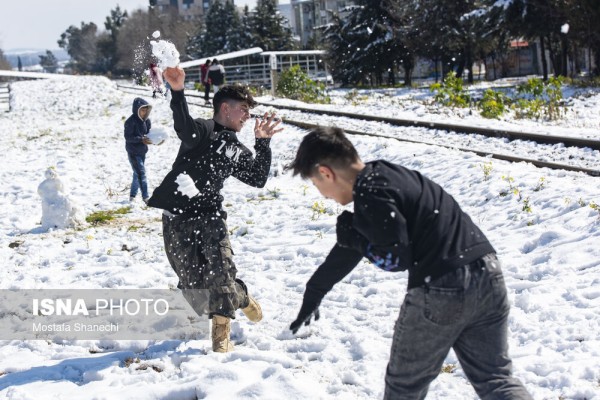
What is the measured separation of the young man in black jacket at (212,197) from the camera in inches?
177

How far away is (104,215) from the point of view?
9.72m

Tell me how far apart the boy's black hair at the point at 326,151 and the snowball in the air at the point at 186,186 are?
1840 millimetres

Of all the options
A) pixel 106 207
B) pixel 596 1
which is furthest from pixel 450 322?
pixel 596 1

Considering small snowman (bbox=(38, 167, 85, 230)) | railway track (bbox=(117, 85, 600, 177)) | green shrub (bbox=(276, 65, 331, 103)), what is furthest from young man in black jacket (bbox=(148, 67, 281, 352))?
green shrub (bbox=(276, 65, 331, 103))

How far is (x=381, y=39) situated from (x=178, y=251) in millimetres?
39422

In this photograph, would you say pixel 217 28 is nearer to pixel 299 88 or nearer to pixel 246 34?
pixel 246 34

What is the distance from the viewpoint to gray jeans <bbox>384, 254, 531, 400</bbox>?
8.69 feet

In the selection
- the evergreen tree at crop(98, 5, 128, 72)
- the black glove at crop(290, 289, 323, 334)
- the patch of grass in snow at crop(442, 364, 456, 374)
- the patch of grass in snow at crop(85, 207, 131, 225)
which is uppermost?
the evergreen tree at crop(98, 5, 128, 72)

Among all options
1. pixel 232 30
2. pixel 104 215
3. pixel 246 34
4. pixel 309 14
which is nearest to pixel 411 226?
pixel 104 215

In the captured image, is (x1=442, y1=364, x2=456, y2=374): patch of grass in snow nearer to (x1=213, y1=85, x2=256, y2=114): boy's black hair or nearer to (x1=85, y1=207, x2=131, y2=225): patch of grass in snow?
(x1=213, y1=85, x2=256, y2=114): boy's black hair

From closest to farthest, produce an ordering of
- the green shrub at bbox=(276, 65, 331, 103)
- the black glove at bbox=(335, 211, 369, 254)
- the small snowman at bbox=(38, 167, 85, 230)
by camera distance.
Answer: the black glove at bbox=(335, 211, 369, 254) < the small snowman at bbox=(38, 167, 85, 230) < the green shrub at bbox=(276, 65, 331, 103)

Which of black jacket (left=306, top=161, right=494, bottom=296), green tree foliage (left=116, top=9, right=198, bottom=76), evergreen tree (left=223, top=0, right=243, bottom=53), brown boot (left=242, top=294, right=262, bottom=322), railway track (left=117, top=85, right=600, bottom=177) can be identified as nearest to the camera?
black jacket (left=306, top=161, right=494, bottom=296)

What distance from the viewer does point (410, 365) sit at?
2.74 metres

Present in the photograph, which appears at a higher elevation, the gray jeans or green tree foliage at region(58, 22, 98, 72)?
green tree foliage at region(58, 22, 98, 72)
